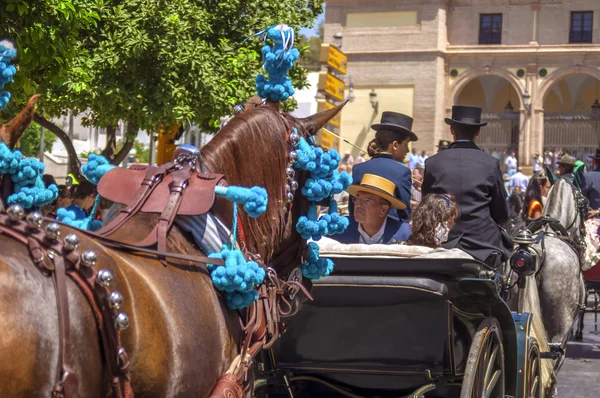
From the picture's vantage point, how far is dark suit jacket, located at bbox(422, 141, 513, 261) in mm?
6113

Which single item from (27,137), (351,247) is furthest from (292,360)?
(27,137)

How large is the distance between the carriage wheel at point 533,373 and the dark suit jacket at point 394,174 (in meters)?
1.25

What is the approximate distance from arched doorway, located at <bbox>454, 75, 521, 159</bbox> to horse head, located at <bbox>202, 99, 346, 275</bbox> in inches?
1465

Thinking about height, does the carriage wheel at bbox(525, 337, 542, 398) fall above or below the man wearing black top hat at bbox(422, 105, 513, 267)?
below

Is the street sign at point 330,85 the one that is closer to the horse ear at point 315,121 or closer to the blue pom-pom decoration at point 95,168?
the horse ear at point 315,121

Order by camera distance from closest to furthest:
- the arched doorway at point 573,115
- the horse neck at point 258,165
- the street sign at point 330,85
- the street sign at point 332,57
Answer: the horse neck at point 258,165 < the street sign at point 330,85 < the street sign at point 332,57 < the arched doorway at point 573,115

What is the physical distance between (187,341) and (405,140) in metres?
3.92

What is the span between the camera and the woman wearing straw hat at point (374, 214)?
600 centimetres

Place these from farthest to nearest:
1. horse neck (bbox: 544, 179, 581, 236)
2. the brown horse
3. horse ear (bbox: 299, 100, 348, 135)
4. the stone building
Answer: the stone building
horse neck (bbox: 544, 179, 581, 236)
horse ear (bbox: 299, 100, 348, 135)
the brown horse

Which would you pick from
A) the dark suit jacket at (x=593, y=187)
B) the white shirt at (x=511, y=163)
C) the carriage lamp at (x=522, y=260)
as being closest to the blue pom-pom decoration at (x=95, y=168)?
the carriage lamp at (x=522, y=260)

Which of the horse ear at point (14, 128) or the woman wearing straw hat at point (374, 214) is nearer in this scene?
the horse ear at point (14, 128)

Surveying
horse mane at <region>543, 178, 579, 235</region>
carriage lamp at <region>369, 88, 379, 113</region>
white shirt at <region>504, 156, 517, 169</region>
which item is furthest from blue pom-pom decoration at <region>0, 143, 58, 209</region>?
carriage lamp at <region>369, 88, 379, 113</region>

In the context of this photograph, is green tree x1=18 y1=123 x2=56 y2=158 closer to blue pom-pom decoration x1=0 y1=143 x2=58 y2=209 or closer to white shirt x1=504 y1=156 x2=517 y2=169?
white shirt x1=504 y1=156 x2=517 y2=169

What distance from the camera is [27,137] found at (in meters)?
29.0
